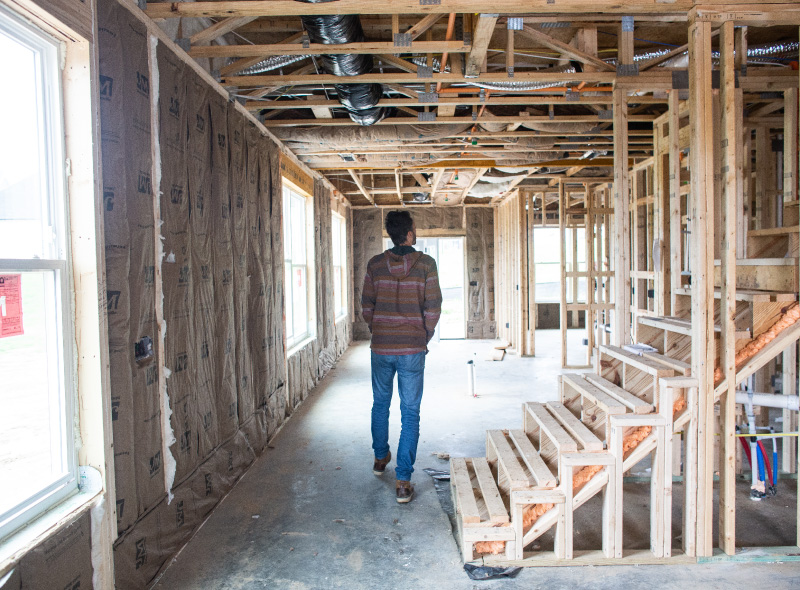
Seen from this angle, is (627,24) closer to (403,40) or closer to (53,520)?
(403,40)

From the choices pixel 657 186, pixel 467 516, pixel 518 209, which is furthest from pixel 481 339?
pixel 467 516

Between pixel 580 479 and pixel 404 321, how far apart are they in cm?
133

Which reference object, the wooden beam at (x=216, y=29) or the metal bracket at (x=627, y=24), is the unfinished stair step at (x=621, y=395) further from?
the wooden beam at (x=216, y=29)

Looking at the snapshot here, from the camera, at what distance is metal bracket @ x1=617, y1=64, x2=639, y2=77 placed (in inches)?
135

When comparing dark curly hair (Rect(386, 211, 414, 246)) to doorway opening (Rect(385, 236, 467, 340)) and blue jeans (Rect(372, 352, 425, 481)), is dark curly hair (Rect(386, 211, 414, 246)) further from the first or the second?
doorway opening (Rect(385, 236, 467, 340))

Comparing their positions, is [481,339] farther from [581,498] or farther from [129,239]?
[129,239]

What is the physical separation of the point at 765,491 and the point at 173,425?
135 inches

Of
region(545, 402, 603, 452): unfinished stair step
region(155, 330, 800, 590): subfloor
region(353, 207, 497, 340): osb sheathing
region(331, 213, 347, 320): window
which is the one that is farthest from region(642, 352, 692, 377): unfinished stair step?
region(353, 207, 497, 340): osb sheathing

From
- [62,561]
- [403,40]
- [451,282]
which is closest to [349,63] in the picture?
[403,40]

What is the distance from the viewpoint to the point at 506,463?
9.55ft

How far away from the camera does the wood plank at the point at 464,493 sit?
2.62 metres

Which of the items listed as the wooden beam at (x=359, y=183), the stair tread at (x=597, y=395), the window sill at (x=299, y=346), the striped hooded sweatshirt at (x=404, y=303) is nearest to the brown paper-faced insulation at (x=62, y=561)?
the striped hooded sweatshirt at (x=404, y=303)

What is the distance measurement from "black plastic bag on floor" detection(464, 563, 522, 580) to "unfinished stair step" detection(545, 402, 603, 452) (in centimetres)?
68

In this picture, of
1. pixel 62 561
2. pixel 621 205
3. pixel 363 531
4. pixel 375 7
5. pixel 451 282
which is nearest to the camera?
pixel 62 561
